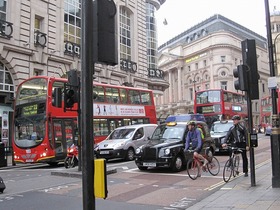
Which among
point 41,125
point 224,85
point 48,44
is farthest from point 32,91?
point 224,85

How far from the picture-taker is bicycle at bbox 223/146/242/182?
10.5 metres

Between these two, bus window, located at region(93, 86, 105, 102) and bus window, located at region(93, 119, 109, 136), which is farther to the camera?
bus window, located at region(93, 86, 105, 102)

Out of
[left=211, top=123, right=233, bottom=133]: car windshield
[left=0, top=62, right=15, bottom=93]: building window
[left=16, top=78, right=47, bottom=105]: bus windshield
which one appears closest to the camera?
[left=16, top=78, right=47, bottom=105]: bus windshield

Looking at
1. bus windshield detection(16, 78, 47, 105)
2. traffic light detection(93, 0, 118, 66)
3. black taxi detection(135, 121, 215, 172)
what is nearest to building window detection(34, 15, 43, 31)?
bus windshield detection(16, 78, 47, 105)

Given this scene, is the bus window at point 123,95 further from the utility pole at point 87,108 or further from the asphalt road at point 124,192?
the utility pole at point 87,108

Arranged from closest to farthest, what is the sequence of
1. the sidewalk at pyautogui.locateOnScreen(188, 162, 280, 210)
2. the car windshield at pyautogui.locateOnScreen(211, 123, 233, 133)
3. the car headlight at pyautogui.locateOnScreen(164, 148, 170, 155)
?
the sidewalk at pyautogui.locateOnScreen(188, 162, 280, 210) < the car headlight at pyautogui.locateOnScreen(164, 148, 170, 155) < the car windshield at pyautogui.locateOnScreen(211, 123, 233, 133)

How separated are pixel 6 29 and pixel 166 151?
17.2 metres

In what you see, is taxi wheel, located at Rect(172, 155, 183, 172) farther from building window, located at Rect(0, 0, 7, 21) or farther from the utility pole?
building window, located at Rect(0, 0, 7, 21)

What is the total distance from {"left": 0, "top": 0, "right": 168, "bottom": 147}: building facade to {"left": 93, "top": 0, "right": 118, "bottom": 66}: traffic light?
2176 centimetres

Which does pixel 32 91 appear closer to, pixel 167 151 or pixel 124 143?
pixel 124 143

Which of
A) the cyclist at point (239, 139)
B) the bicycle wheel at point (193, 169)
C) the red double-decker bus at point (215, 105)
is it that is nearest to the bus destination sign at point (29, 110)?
the bicycle wheel at point (193, 169)

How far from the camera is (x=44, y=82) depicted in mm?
17141

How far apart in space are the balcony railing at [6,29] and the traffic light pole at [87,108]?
22.1 metres

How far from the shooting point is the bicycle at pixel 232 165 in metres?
10.5
